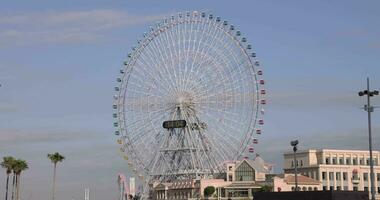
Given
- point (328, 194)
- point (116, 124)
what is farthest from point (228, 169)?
point (328, 194)

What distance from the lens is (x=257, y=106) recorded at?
164500mm

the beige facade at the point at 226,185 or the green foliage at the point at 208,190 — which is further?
the beige facade at the point at 226,185

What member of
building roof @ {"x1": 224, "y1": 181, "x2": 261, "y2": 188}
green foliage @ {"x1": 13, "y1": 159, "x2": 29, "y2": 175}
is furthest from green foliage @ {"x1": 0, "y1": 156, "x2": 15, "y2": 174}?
building roof @ {"x1": 224, "y1": 181, "x2": 261, "y2": 188}

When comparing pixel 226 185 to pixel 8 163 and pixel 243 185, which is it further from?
pixel 8 163

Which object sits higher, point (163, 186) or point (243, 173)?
point (243, 173)

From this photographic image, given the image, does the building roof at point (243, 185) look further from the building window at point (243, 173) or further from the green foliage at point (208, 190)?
the green foliage at point (208, 190)

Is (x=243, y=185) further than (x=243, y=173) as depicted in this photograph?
No

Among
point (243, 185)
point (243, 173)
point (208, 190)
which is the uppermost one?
point (243, 173)

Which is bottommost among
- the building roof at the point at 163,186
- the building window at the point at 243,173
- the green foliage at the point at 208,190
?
the green foliage at the point at 208,190

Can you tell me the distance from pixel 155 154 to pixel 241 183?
26.3 m

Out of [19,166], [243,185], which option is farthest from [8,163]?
[243,185]

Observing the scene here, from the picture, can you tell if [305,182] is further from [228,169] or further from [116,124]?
[116,124]

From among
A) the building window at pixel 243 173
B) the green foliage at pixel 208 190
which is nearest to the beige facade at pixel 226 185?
the building window at pixel 243 173

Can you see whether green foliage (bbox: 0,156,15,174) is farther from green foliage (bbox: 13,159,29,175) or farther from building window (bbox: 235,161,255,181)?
building window (bbox: 235,161,255,181)
